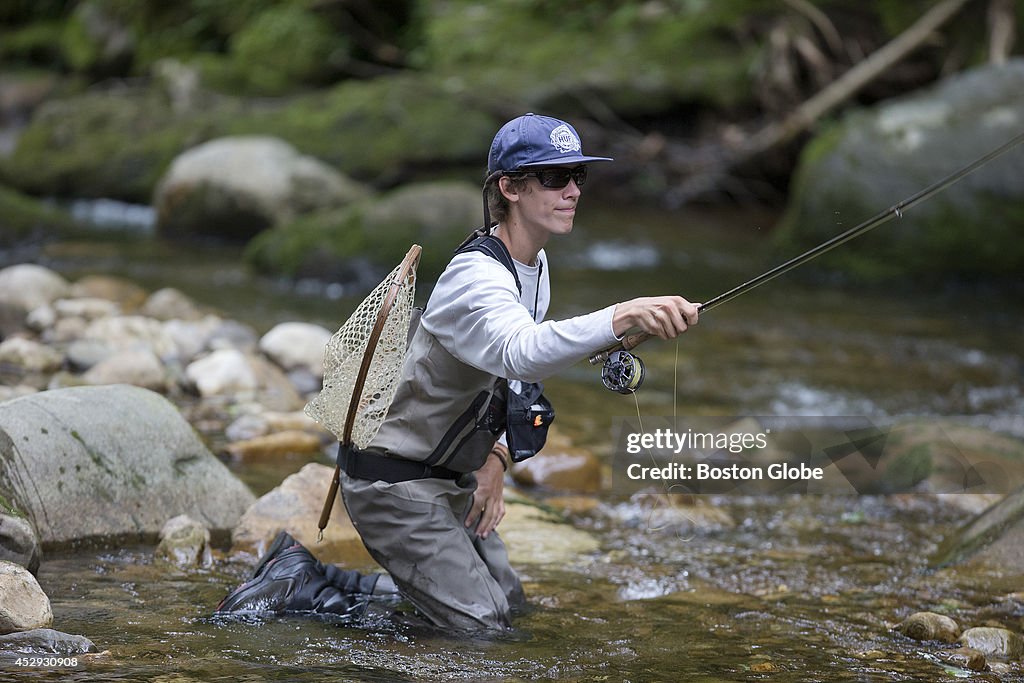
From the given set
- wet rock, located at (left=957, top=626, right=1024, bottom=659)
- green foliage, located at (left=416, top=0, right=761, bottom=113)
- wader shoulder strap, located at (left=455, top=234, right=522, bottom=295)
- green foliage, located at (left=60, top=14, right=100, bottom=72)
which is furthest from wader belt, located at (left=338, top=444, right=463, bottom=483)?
green foliage, located at (left=60, top=14, right=100, bottom=72)

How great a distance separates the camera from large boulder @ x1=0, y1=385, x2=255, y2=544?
14.1ft

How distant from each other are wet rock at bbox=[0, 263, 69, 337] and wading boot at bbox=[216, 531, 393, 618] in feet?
16.0

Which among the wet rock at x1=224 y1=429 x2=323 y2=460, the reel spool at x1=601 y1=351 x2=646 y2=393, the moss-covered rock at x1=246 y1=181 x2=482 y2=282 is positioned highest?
the moss-covered rock at x1=246 y1=181 x2=482 y2=282

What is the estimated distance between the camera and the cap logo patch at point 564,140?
3455 mm

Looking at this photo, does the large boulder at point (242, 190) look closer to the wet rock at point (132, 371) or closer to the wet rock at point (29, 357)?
the wet rock at point (29, 357)

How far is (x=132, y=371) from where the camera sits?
22.5ft

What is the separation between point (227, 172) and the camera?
12.9 meters

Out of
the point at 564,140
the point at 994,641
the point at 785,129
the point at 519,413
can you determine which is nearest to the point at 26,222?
the point at 785,129

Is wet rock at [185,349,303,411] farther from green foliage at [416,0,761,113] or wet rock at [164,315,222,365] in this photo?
green foliage at [416,0,761,113]

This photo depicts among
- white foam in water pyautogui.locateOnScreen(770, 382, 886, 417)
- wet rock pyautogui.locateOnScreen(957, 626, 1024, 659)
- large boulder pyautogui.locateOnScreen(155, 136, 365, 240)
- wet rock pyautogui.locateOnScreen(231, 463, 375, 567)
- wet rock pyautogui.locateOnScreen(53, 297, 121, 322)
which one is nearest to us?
wet rock pyautogui.locateOnScreen(957, 626, 1024, 659)

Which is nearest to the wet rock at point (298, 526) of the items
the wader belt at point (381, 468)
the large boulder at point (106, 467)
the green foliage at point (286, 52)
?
the large boulder at point (106, 467)

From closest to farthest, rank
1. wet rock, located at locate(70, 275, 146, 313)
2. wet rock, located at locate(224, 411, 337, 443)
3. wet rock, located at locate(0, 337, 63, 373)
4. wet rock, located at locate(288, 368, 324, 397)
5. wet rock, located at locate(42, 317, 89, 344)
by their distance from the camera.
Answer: wet rock, located at locate(224, 411, 337, 443), wet rock, located at locate(0, 337, 63, 373), wet rock, located at locate(288, 368, 324, 397), wet rock, located at locate(42, 317, 89, 344), wet rock, located at locate(70, 275, 146, 313)

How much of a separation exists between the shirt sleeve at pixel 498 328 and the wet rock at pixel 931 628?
1.76 m

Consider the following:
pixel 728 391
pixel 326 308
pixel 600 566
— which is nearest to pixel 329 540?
pixel 600 566
